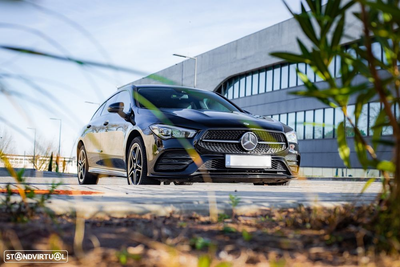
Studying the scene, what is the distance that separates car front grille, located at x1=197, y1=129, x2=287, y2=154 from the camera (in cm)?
680

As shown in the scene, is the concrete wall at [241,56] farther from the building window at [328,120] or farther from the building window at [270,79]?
the building window at [328,120]

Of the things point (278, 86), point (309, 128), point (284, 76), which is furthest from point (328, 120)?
point (278, 86)

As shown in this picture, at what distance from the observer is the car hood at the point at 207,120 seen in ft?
22.3

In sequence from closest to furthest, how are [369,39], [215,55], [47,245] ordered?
1. [47,245]
2. [369,39]
3. [215,55]

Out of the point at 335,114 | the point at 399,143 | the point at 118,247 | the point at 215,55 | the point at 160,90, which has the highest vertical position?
the point at 215,55

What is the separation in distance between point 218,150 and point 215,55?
40.8m

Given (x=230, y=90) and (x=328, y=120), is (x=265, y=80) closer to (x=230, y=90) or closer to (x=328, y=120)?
(x=230, y=90)

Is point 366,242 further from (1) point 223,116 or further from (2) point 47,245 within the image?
(1) point 223,116

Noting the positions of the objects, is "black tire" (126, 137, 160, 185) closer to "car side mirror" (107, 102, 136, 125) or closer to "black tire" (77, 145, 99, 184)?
"car side mirror" (107, 102, 136, 125)

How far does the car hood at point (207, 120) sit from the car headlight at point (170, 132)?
70 mm

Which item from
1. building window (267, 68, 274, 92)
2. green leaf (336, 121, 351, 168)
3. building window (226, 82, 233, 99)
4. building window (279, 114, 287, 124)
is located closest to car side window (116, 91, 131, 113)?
green leaf (336, 121, 351, 168)

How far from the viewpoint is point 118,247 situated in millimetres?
2023

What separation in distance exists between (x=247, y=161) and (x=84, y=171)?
419cm

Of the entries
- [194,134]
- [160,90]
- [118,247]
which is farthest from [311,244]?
[160,90]
